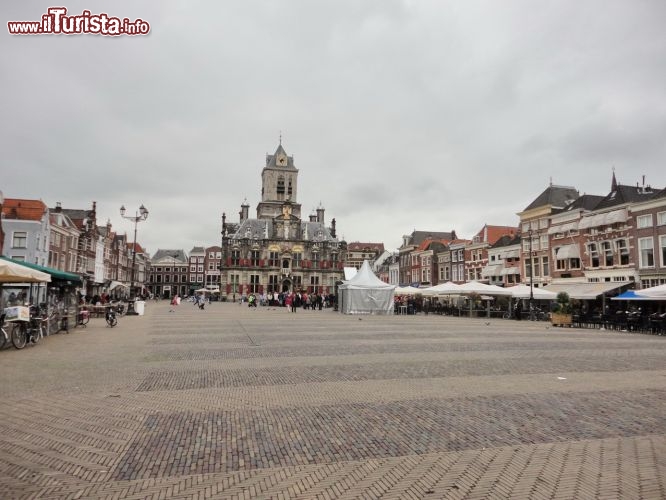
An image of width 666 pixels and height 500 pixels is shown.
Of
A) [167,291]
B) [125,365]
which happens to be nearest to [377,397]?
[125,365]

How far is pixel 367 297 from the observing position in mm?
36844

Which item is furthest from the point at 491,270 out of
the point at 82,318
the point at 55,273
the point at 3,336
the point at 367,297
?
the point at 3,336

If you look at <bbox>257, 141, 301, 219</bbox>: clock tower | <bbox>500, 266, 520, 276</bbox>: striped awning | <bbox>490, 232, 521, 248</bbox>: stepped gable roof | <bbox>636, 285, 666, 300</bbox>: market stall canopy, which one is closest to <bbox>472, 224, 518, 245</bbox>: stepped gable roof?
<bbox>490, 232, 521, 248</bbox>: stepped gable roof

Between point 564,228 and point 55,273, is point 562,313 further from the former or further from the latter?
point 55,273

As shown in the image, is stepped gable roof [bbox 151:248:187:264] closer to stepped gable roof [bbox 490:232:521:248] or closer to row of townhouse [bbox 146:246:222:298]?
row of townhouse [bbox 146:246:222:298]

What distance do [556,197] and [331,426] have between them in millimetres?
43021

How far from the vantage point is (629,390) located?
28.0 ft

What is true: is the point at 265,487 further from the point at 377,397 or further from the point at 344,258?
the point at 344,258

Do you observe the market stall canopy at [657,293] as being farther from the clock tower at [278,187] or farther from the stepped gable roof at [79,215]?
the clock tower at [278,187]

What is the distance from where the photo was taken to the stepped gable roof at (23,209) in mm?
43719

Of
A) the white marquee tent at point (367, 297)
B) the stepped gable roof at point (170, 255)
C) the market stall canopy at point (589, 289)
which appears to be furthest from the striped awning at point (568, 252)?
the stepped gable roof at point (170, 255)

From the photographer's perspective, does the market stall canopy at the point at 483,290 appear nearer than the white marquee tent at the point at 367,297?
Yes

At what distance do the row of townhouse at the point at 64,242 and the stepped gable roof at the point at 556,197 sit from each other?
36.2 meters

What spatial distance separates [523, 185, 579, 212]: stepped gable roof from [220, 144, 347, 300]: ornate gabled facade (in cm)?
4707
